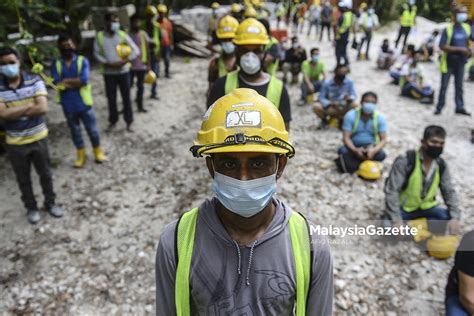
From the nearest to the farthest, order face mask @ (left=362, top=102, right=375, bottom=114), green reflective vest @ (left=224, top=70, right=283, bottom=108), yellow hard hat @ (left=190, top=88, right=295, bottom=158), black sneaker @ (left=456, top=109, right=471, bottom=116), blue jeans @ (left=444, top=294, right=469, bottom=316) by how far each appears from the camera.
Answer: yellow hard hat @ (left=190, top=88, right=295, bottom=158), blue jeans @ (left=444, top=294, right=469, bottom=316), green reflective vest @ (left=224, top=70, right=283, bottom=108), face mask @ (left=362, top=102, right=375, bottom=114), black sneaker @ (left=456, top=109, right=471, bottom=116)

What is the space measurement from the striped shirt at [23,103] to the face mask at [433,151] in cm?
472

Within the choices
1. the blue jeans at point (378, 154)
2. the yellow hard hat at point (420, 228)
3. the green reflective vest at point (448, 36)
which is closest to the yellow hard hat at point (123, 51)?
the blue jeans at point (378, 154)

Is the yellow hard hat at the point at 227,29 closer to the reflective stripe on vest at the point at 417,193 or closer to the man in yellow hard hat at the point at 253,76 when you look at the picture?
the man in yellow hard hat at the point at 253,76

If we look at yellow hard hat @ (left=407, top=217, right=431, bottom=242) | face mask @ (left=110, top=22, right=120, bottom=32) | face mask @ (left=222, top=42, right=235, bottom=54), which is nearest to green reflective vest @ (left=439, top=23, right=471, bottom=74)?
yellow hard hat @ (left=407, top=217, right=431, bottom=242)

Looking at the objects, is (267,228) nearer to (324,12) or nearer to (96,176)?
(96,176)

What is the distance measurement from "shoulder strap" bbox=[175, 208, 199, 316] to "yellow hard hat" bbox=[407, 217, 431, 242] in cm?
377

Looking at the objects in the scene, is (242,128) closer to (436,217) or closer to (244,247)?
(244,247)

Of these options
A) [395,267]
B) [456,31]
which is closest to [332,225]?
[395,267]

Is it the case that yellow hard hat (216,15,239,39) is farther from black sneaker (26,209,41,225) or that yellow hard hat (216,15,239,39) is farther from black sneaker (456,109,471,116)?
black sneaker (456,109,471,116)

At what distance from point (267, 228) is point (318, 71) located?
904 centimetres

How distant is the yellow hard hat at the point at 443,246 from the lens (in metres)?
4.21

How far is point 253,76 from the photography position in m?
3.71

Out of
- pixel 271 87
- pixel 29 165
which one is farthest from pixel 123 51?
pixel 271 87

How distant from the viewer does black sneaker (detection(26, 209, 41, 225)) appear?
4863 millimetres
